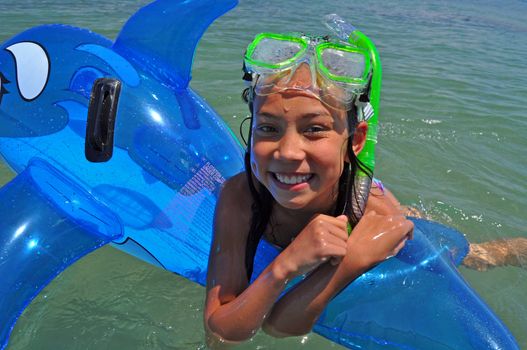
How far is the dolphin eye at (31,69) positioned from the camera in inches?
103

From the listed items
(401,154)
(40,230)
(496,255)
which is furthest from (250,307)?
(401,154)

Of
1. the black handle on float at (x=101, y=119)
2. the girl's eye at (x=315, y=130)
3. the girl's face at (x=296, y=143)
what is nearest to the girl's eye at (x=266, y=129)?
the girl's face at (x=296, y=143)

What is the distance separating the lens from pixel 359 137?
2150mm

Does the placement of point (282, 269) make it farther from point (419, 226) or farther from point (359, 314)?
point (419, 226)

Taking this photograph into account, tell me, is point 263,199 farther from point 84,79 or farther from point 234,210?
point 84,79

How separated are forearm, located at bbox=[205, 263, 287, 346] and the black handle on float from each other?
0.95 metres

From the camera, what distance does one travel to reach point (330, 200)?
2307 mm

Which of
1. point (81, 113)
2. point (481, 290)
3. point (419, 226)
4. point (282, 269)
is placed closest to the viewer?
point (282, 269)

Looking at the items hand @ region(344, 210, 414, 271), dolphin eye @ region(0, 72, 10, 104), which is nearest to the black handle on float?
dolphin eye @ region(0, 72, 10, 104)

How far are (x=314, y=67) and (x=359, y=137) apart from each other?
1.21ft

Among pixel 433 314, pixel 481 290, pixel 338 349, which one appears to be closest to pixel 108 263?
pixel 338 349

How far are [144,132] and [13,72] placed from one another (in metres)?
0.72

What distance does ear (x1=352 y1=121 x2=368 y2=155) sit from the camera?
2.12m

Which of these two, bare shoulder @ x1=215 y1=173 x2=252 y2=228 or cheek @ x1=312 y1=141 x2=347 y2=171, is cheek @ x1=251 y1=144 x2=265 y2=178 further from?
bare shoulder @ x1=215 y1=173 x2=252 y2=228
